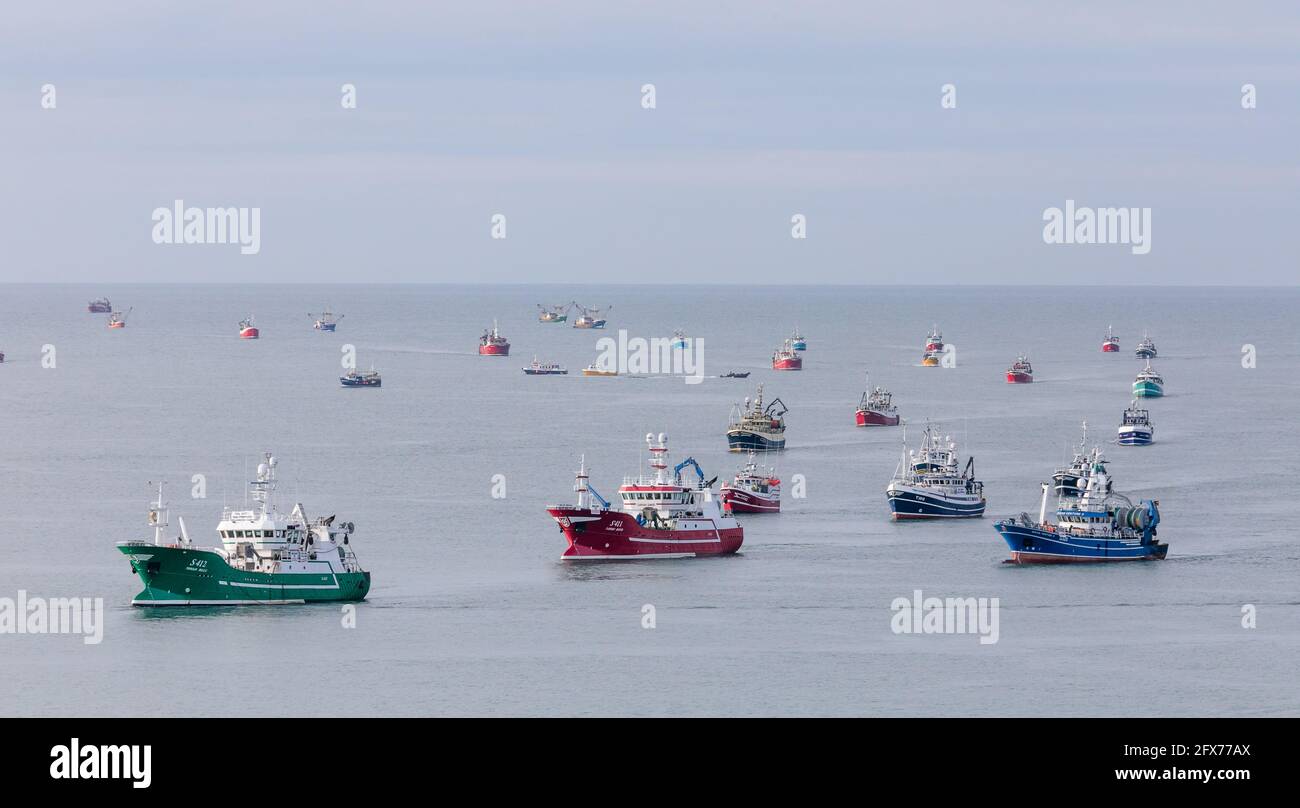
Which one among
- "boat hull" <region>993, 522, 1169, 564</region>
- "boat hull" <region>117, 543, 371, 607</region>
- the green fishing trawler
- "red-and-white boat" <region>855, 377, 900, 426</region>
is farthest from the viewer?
"red-and-white boat" <region>855, 377, 900, 426</region>

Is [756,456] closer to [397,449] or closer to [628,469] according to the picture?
[628,469]

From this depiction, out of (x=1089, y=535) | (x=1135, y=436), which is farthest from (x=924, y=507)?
(x=1135, y=436)

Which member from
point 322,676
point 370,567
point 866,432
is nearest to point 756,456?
point 866,432

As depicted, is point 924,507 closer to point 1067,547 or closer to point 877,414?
point 1067,547

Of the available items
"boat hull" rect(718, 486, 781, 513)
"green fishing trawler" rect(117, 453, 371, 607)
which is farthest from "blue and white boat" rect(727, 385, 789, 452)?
"green fishing trawler" rect(117, 453, 371, 607)

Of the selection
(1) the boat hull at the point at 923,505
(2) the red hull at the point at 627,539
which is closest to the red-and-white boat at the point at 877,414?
(1) the boat hull at the point at 923,505

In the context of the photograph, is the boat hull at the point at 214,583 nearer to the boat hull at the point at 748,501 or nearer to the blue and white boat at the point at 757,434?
the boat hull at the point at 748,501

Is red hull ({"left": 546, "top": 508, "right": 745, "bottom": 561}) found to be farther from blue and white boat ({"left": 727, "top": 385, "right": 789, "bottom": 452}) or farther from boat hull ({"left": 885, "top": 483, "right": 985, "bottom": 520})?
blue and white boat ({"left": 727, "top": 385, "right": 789, "bottom": 452})
